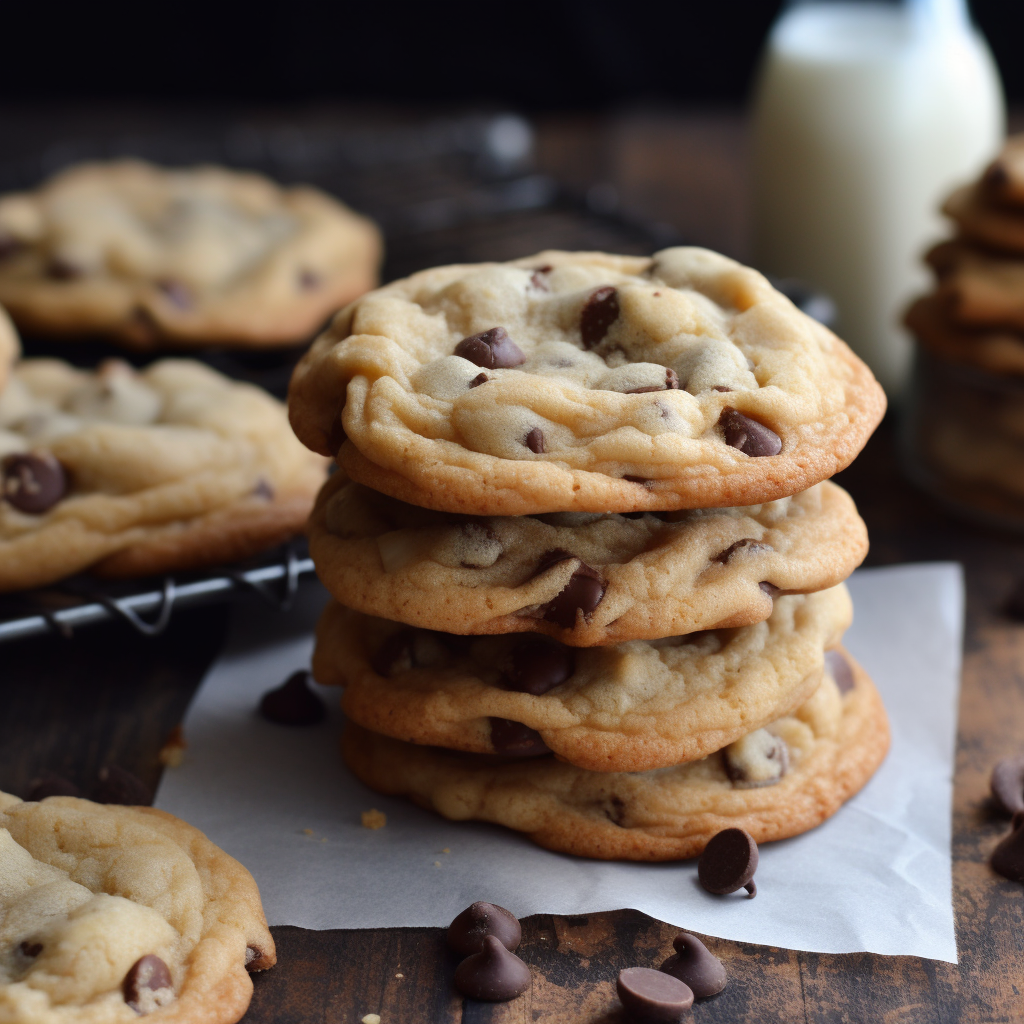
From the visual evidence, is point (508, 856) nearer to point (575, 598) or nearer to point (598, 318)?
point (575, 598)

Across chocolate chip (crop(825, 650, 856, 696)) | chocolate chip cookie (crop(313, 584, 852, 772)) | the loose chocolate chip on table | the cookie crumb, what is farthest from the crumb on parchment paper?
the loose chocolate chip on table

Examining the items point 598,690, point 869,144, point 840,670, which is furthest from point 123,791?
point 869,144

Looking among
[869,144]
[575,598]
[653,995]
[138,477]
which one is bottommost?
[653,995]

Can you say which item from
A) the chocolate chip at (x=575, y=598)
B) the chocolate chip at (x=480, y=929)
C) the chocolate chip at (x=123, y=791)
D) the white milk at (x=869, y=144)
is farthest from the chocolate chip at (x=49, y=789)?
the white milk at (x=869, y=144)

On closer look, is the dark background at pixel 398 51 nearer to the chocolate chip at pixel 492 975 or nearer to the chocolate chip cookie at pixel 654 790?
the chocolate chip cookie at pixel 654 790

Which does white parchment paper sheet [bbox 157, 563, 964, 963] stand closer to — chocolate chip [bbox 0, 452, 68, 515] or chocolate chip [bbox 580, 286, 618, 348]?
chocolate chip [bbox 0, 452, 68, 515]

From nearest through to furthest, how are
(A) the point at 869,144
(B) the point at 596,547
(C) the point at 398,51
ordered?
(B) the point at 596,547, (A) the point at 869,144, (C) the point at 398,51
